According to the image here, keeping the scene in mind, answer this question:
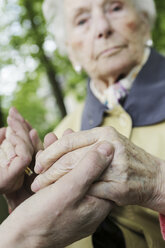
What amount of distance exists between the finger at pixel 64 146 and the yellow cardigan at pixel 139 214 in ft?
1.67

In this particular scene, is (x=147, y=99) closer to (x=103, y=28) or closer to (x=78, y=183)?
(x=103, y=28)

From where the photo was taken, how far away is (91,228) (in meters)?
1.19

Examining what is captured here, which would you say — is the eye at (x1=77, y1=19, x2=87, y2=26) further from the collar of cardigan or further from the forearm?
→ the forearm

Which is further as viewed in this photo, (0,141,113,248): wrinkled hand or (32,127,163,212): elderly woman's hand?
(32,127,163,212): elderly woman's hand

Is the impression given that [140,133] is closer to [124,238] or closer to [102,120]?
[102,120]

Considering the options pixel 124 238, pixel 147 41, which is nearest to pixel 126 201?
pixel 124 238

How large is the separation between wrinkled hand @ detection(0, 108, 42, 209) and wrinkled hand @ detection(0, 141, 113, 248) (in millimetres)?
261

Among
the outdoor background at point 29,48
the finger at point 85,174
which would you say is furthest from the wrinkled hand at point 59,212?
the outdoor background at point 29,48

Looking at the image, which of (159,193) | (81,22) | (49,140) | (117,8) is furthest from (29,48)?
(159,193)

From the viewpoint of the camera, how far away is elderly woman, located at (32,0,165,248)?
1237 mm

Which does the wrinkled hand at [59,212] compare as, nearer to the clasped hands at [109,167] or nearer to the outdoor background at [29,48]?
the clasped hands at [109,167]

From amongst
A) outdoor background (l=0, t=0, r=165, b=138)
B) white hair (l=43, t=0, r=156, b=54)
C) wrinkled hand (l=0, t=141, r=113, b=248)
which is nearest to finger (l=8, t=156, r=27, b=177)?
wrinkled hand (l=0, t=141, r=113, b=248)

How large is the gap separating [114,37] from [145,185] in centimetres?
122

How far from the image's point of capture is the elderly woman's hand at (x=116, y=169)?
118 centimetres
